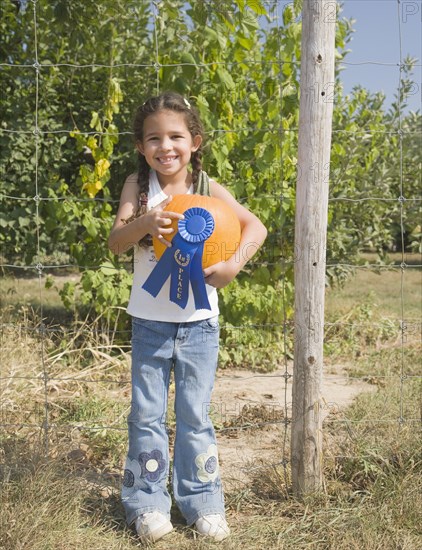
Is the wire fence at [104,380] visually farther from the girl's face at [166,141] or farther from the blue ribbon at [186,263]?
the blue ribbon at [186,263]

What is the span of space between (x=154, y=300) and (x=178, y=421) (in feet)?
1.57

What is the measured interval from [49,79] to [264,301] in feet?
7.64

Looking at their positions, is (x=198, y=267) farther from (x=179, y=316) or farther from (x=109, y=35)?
(x=109, y=35)

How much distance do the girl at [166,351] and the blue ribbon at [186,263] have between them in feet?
0.29

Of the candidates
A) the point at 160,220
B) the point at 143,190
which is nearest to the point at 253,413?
the point at 143,190

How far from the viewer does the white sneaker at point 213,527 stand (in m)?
2.45

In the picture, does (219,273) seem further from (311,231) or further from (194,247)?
(311,231)

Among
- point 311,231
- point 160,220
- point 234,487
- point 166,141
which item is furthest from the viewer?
point 234,487

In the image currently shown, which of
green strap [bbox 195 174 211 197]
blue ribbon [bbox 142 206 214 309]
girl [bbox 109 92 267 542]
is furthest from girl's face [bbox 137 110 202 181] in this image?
blue ribbon [bbox 142 206 214 309]

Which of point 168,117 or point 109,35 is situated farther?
point 109,35

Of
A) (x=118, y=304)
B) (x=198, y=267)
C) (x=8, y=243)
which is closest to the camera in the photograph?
(x=198, y=267)

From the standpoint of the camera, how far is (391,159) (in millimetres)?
6316

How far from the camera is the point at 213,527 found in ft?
8.07

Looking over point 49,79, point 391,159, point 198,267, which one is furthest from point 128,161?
point 198,267
